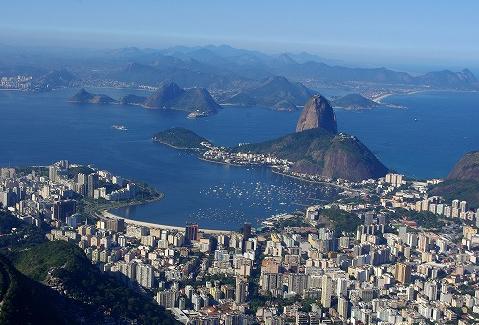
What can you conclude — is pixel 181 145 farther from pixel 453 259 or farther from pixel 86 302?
pixel 86 302

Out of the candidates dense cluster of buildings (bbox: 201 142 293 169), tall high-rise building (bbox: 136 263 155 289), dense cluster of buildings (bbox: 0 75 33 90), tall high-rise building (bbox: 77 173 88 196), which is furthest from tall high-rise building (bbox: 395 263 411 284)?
dense cluster of buildings (bbox: 0 75 33 90)

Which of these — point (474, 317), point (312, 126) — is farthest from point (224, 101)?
point (474, 317)

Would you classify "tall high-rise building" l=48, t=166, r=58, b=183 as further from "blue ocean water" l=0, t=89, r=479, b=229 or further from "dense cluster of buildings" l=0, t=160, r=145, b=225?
"blue ocean water" l=0, t=89, r=479, b=229

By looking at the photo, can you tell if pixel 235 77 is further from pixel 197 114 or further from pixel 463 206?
pixel 463 206

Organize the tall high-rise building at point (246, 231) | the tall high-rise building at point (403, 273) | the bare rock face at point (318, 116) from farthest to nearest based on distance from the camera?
the bare rock face at point (318, 116) → the tall high-rise building at point (246, 231) → the tall high-rise building at point (403, 273)

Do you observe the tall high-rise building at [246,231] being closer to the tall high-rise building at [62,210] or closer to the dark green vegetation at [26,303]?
the tall high-rise building at [62,210]

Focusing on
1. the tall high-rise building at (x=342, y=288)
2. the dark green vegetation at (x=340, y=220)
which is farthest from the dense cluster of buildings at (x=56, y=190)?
the tall high-rise building at (x=342, y=288)
